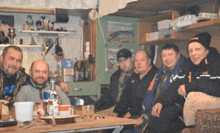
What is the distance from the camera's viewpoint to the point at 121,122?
181cm

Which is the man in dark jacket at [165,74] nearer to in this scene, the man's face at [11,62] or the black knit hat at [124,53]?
the black knit hat at [124,53]

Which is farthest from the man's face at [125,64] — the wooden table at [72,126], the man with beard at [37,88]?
the wooden table at [72,126]

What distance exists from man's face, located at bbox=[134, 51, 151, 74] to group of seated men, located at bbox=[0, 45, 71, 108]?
1039mm

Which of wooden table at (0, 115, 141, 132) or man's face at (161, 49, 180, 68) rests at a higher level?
man's face at (161, 49, 180, 68)

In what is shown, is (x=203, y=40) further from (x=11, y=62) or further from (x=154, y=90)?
(x=11, y=62)

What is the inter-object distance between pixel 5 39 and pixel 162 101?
103 inches

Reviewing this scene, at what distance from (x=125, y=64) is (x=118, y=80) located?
0.84ft

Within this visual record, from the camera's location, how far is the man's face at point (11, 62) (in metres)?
3.74

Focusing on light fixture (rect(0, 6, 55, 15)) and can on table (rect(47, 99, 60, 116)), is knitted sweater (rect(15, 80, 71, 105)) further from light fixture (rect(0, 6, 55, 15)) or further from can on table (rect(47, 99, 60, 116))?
light fixture (rect(0, 6, 55, 15))

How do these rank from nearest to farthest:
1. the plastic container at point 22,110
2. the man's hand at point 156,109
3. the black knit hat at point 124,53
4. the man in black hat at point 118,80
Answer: the plastic container at point 22,110, the man's hand at point 156,109, the man in black hat at point 118,80, the black knit hat at point 124,53

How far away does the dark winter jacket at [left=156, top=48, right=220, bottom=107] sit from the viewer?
8.20 feet

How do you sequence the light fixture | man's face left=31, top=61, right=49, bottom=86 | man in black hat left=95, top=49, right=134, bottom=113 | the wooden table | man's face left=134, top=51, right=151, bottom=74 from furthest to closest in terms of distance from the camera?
the light fixture, man in black hat left=95, top=49, right=134, bottom=113, man's face left=134, top=51, right=151, bottom=74, man's face left=31, top=61, right=49, bottom=86, the wooden table

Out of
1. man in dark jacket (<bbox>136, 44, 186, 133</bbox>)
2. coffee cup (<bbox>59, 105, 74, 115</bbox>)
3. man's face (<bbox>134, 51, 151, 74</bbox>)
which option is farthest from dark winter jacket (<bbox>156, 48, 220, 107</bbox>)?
coffee cup (<bbox>59, 105, 74, 115</bbox>)

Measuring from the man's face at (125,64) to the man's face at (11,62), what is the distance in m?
1.44
